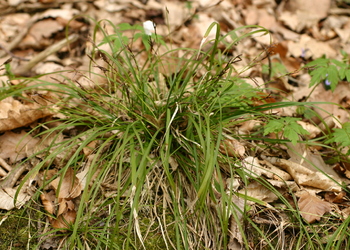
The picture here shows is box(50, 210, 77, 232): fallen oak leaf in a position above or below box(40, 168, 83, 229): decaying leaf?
below

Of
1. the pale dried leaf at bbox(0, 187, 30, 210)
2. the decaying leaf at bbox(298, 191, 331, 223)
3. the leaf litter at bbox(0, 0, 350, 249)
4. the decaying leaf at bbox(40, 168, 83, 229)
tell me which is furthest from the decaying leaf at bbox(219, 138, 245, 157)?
the pale dried leaf at bbox(0, 187, 30, 210)

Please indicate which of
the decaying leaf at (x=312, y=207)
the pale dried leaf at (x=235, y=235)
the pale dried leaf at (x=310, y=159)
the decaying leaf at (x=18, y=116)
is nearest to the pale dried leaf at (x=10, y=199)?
the decaying leaf at (x=18, y=116)

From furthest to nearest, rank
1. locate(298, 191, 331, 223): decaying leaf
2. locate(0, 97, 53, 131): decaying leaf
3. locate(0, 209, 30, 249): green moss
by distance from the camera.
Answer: locate(0, 97, 53, 131): decaying leaf, locate(298, 191, 331, 223): decaying leaf, locate(0, 209, 30, 249): green moss

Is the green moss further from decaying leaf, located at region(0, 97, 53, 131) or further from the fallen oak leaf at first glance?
decaying leaf, located at region(0, 97, 53, 131)

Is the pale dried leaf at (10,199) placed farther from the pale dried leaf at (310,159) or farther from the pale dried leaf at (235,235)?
the pale dried leaf at (310,159)

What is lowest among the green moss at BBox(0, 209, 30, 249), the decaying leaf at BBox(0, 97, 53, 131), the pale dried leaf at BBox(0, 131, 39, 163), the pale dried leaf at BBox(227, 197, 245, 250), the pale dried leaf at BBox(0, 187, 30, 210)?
the pale dried leaf at BBox(227, 197, 245, 250)

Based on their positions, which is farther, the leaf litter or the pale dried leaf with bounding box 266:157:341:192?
the pale dried leaf with bounding box 266:157:341:192

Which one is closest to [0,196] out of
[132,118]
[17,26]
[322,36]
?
[132,118]

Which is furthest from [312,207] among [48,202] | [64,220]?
[48,202]
